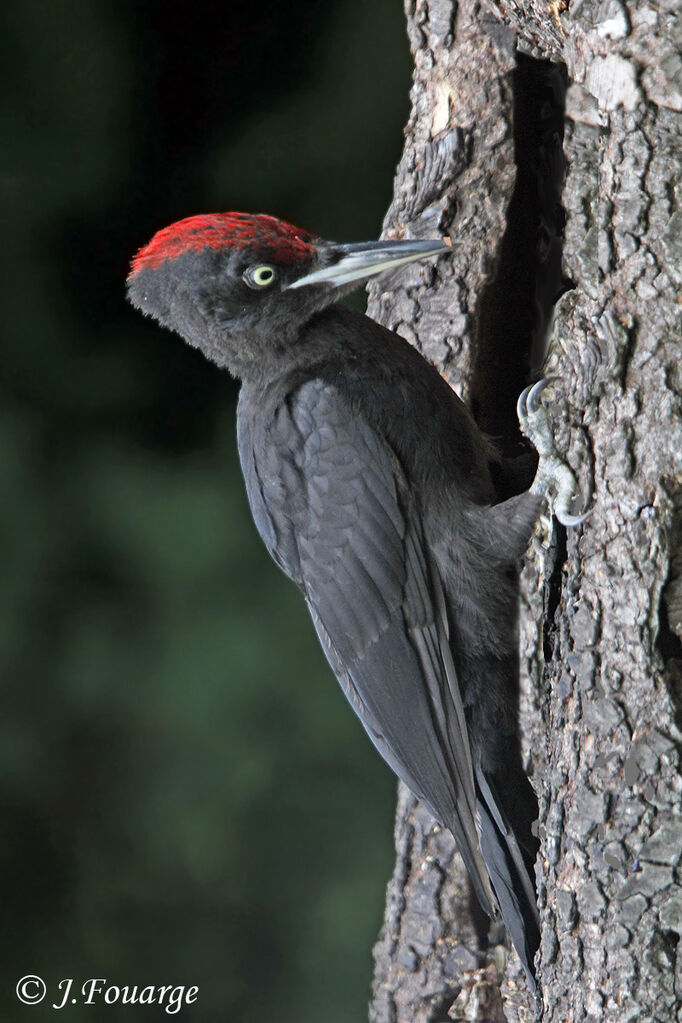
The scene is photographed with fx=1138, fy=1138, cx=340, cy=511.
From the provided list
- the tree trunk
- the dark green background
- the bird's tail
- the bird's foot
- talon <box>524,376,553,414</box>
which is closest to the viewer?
the tree trunk

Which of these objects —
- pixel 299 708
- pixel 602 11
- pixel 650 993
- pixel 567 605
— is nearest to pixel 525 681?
pixel 567 605

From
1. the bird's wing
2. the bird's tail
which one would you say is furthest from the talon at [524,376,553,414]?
the bird's tail

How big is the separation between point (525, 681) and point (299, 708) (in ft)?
4.37

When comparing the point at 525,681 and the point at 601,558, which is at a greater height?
the point at 601,558

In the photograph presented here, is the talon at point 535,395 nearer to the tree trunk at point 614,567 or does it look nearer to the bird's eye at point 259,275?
the tree trunk at point 614,567

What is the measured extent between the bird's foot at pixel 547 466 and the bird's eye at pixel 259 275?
1.74ft

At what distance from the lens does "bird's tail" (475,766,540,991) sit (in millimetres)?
2012

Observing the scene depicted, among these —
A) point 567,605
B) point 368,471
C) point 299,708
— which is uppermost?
point 368,471

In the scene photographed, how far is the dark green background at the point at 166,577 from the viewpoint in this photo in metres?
3.14

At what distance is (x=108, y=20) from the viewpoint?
3.07 metres

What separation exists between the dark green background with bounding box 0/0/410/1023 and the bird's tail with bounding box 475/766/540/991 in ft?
4.07

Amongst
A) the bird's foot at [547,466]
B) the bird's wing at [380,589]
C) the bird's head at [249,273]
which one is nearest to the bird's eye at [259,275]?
the bird's head at [249,273]

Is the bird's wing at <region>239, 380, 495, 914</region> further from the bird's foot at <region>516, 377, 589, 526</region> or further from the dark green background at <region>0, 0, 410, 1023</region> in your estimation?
the dark green background at <region>0, 0, 410, 1023</region>

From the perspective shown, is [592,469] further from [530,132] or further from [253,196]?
[253,196]
